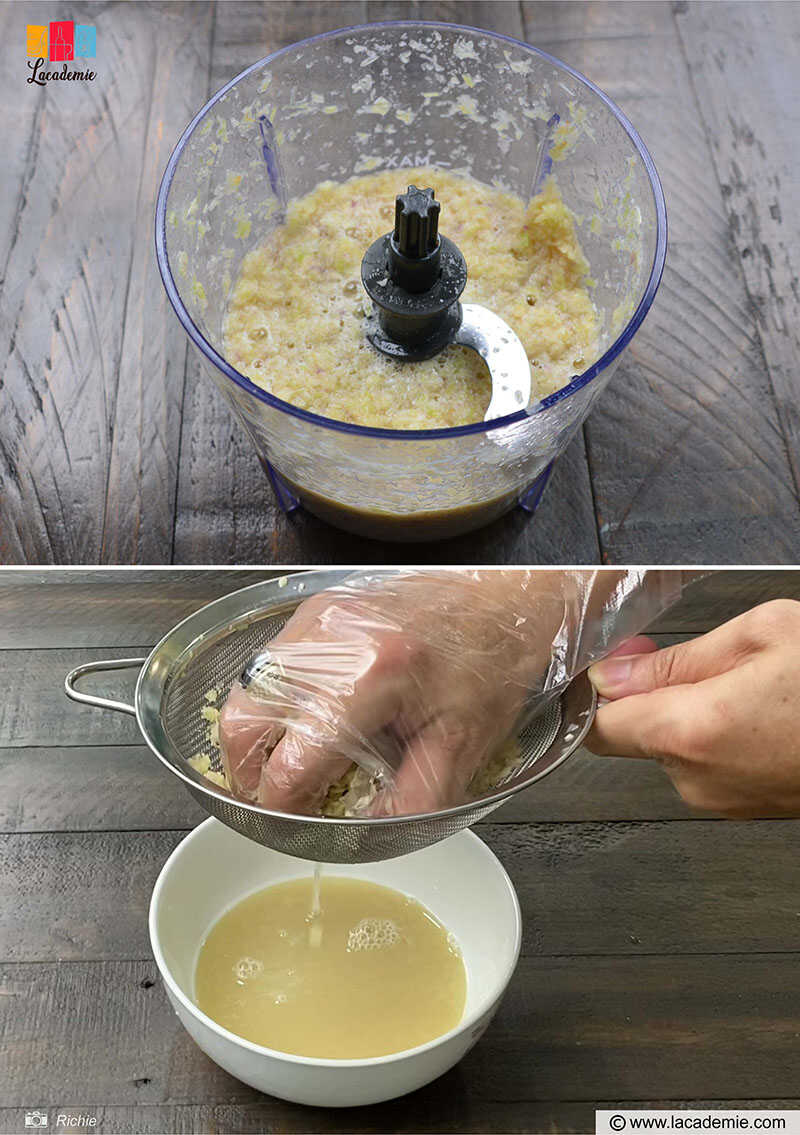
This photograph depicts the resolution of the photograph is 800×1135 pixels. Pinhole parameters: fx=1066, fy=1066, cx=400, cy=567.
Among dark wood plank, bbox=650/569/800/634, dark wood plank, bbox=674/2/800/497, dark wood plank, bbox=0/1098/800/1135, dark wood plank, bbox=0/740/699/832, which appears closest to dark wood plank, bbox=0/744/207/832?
dark wood plank, bbox=0/740/699/832

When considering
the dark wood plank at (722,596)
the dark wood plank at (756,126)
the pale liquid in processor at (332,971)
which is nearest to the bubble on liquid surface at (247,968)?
the pale liquid in processor at (332,971)

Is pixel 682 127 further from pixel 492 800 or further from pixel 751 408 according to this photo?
pixel 492 800

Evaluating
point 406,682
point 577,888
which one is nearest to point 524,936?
point 577,888

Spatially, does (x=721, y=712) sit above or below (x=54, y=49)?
below

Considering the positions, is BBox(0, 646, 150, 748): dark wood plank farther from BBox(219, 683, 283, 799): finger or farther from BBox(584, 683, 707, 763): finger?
BBox(584, 683, 707, 763): finger

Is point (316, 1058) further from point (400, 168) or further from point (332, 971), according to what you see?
point (400, 168)

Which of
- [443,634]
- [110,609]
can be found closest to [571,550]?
[443,634]
